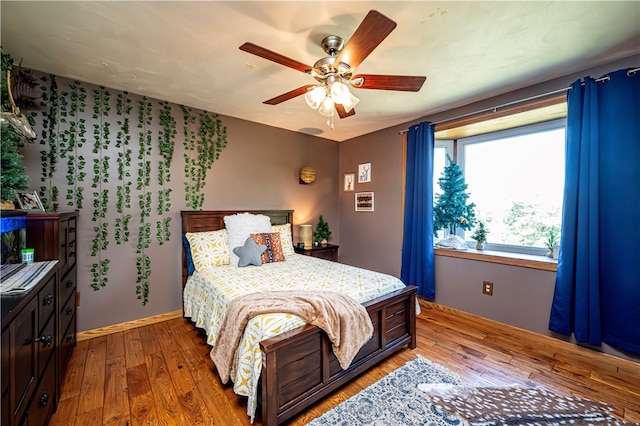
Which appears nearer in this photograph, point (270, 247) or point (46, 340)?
point (46, 340)

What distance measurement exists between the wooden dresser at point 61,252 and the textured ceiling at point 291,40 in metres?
1.29

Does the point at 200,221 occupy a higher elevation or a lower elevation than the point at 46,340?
higher

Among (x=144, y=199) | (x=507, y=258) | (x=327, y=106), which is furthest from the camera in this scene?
(x=144, y=199)

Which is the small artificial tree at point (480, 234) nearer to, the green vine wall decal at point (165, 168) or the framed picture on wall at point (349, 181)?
the framed picture on wall at point (349, 181)

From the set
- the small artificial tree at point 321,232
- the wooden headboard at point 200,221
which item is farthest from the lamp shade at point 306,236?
the wooden headboard at point 200,221

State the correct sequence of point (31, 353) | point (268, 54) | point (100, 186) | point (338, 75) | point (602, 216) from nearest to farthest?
point (31, 353)
point (268, 54)
point (338, 75)
point (602, 216)
point (100, 186)

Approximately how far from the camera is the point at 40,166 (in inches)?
92.8

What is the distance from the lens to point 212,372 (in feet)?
6.70

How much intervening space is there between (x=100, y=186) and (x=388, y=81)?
2.92 metres

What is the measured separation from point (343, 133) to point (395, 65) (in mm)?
2052

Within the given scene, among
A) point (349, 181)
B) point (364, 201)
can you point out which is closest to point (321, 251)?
point (364, 201)

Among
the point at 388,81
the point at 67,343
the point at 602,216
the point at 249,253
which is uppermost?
the point at 388,81

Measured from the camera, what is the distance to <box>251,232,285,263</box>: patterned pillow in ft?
9.77

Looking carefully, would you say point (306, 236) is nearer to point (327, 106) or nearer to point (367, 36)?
point (327, 106)
